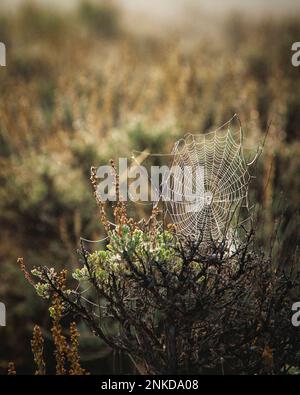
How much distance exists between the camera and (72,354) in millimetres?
2617

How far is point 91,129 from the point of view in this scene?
7.10 meters

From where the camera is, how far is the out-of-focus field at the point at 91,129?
19.3 ft

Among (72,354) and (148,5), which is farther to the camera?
(148,5)

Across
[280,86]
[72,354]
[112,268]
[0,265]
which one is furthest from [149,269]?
[280,86]

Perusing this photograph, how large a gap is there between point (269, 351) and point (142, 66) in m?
9.86

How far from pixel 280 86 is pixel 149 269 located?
670 centimetres

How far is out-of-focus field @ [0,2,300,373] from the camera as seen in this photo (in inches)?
232

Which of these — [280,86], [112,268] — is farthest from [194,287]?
[280,86]
